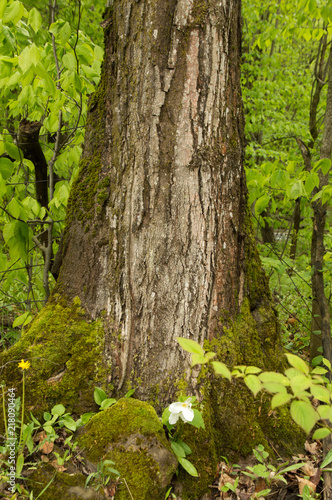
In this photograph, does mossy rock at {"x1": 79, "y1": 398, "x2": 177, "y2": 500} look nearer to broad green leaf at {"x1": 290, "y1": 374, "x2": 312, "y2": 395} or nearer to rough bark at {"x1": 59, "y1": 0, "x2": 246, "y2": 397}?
rough bark at {"x1": 59, "y1": 0, "x2": 246, "y2": 397}

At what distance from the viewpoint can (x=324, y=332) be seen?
8.07 ft

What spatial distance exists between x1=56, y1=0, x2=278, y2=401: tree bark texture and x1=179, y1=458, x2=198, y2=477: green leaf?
321mm

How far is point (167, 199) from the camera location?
1957 mm

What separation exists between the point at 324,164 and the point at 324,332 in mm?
1230

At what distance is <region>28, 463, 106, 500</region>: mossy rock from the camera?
4.78 ft

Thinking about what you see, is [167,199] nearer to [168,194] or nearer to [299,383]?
[168,194]

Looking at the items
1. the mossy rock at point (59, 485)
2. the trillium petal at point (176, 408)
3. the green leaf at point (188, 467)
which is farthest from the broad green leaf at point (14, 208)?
the green leaf at point (188, 467)

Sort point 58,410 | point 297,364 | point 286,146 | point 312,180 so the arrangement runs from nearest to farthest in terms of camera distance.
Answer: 1. point 297,364
2. point 58,410
3. point 312,180
4. point 286,146

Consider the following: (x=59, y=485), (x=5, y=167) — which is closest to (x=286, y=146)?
(x=5, y=167)

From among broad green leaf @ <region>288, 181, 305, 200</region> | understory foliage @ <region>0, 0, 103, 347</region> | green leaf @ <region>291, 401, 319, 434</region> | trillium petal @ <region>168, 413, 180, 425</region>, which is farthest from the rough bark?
green leaf @ <region>291, 401, 319, 434</region>

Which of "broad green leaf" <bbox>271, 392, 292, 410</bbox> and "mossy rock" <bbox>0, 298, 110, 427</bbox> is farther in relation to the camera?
"mossy rock" <bbox>0, 298, 110, 427</bbox>

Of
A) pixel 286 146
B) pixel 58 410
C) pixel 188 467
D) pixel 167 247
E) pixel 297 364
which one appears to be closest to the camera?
pixel 297 364

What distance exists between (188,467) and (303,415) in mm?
760

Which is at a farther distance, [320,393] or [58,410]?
[58,410]
